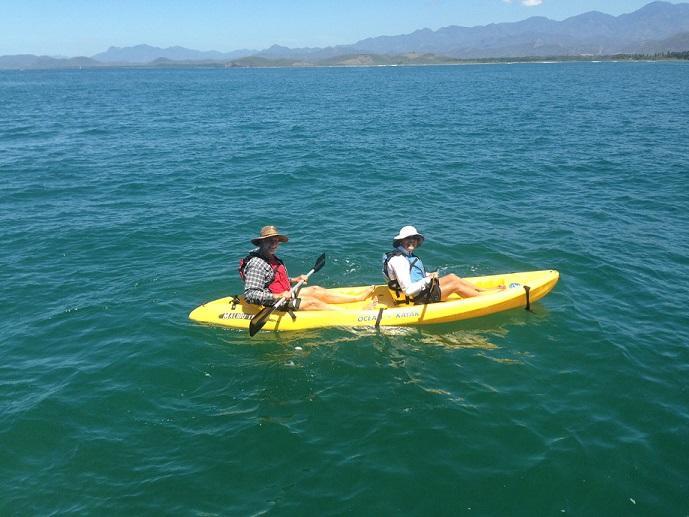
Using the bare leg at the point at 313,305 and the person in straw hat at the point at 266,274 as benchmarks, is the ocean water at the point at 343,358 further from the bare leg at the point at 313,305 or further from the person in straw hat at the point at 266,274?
the person in straw hat at the point at 266,274

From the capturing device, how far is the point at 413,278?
1012 cm

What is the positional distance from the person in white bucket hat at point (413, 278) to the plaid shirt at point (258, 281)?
2.29m

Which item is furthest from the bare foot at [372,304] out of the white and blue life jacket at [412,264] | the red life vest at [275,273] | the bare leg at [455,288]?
the red life vest at [275,273]

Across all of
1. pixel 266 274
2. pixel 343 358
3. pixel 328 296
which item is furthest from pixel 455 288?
pixel 266 274

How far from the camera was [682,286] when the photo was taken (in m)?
11.4

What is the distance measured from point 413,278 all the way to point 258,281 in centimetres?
290

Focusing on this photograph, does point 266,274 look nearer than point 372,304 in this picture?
Yes

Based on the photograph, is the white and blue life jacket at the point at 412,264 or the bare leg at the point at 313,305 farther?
the bare leg at the point at 313,305

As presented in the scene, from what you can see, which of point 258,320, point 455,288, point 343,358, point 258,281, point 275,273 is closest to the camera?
point 343,358

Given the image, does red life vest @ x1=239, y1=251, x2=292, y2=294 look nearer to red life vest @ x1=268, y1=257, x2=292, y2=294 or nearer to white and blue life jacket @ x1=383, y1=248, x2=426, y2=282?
red life vest @ x1=268, y1=257, x2=292, y2=294

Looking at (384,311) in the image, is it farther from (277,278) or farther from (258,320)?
(258,320)

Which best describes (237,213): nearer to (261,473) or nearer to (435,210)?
(435,210)

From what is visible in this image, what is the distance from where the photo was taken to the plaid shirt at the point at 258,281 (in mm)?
9641

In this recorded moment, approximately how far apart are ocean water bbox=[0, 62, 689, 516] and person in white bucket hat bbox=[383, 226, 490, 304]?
689 millimetres
